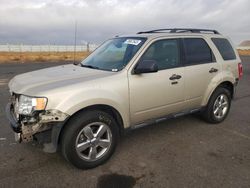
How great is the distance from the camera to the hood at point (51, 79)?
3.45m

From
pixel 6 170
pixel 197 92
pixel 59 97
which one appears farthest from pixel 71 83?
pixel 197 92

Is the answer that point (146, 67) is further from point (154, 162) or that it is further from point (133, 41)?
point (154, 162)

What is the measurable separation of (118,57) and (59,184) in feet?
6.97

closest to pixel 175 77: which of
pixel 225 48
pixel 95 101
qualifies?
pixel 95 101

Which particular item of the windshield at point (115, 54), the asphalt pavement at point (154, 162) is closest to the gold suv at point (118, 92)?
the windshield at point (115, 54)

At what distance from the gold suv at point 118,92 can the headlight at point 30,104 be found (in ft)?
0.04

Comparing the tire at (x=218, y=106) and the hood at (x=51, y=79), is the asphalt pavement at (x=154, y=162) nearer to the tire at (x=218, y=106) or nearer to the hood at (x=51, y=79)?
the tire at (x=218, y=106)

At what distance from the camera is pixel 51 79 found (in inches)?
147

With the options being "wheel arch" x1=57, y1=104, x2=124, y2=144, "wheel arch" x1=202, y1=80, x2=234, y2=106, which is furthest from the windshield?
"wheel arch" x1=202, y1=80, x2=234, y2=106

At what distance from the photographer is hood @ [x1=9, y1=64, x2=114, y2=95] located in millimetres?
3447

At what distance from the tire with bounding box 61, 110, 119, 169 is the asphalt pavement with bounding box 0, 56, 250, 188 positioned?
15 cm

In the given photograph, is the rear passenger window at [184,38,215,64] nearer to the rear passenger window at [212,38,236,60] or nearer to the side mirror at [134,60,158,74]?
the rear passenger window at [212,38,236,60]

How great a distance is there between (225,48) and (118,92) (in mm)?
3063

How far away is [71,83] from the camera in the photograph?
11.5ft
